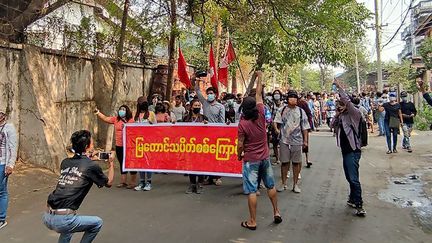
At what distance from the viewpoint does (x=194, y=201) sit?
6875 millimetres

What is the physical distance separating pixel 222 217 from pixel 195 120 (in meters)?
2.52

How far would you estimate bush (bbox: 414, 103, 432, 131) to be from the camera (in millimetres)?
17422

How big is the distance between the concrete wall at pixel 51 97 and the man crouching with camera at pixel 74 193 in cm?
Result: 510

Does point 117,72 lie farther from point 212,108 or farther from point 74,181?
point 74,181

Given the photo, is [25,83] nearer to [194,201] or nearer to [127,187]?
[127,187]

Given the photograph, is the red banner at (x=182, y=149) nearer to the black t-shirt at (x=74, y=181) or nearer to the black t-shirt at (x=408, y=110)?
the black t-shirt at (x=74, y=181)

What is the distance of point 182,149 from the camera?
7879mm

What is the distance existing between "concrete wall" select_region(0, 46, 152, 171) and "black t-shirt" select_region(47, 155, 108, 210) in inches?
202

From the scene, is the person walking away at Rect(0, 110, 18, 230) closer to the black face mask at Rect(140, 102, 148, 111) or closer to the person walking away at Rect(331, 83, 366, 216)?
the black face mask at Rect(140, 102, 148, 111)

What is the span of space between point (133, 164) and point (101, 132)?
4.04 meters

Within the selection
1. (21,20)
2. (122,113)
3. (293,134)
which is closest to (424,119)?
(293,134)

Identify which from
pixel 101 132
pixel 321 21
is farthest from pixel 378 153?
pixel 101 132

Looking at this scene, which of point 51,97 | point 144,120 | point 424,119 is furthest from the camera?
point 424,119

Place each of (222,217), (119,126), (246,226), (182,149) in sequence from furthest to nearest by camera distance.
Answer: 1. (119,126)
2. (182,149)
3. (222,217)
4. (246,226)
